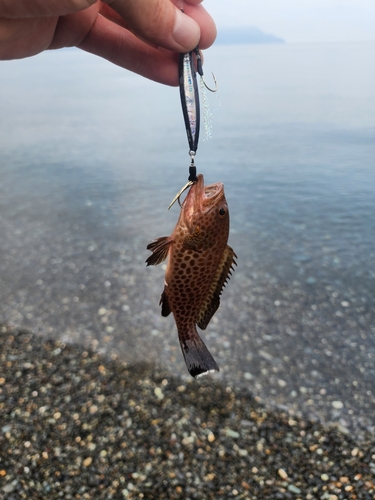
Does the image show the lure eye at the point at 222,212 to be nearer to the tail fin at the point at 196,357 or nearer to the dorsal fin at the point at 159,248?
the dorsal fin at the point at 159,248

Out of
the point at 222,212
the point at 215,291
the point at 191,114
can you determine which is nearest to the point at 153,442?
the point at 215,291

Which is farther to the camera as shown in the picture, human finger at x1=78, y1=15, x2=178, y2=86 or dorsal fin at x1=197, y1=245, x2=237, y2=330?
human finger at x1=78, y1=15, x2=178, y2=86

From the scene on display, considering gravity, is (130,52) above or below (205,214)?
above

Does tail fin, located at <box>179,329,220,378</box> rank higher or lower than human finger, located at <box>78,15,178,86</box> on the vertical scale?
lower

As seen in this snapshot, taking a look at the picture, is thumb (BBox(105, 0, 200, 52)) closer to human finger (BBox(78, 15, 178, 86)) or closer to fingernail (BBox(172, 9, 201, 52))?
fingernail (BBox(172, 9, 201, 52))

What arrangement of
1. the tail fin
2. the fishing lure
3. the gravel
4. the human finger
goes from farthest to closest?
the gravel < the human finger < the tail fin < the fishing lure

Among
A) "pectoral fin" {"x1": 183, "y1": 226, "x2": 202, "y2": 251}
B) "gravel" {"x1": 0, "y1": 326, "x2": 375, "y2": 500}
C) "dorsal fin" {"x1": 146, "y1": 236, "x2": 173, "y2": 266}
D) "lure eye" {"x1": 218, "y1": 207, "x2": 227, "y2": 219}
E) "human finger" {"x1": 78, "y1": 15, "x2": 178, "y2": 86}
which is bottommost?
"gravel" {"x1": 0, "y1": 326, "x2": 375, "y2": 500}

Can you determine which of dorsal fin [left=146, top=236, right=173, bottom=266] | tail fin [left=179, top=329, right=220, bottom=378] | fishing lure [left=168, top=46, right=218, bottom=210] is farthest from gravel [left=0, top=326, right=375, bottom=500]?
fishing lure [left=168, top=46, right=218, bottom=210]

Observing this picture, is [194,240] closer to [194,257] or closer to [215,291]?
[194,257]
